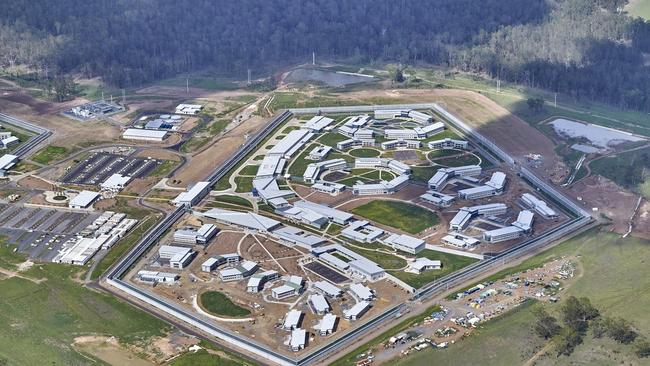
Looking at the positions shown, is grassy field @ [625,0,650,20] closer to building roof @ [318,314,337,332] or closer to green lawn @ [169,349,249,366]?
building roof @ [318,314,337,332]

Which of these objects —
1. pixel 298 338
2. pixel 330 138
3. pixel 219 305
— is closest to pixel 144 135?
pixel 330 138

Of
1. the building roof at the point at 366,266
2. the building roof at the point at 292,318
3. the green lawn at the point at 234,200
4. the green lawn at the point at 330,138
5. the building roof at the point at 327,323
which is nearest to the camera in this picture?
the building roof at the point at 327,323

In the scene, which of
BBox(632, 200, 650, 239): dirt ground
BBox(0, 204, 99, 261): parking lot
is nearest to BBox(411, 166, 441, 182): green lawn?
BBox(632, 200, 650, 239): dirt ground

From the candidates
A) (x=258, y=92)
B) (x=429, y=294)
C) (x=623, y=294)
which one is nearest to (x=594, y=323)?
(x=623, y=294)

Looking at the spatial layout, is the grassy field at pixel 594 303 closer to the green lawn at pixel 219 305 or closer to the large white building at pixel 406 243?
the large white building at pixel 406 243

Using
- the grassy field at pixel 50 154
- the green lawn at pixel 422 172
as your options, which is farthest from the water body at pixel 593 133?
the grassy field at pixel 50 154

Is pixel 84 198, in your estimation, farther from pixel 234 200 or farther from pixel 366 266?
pixel 366 266
